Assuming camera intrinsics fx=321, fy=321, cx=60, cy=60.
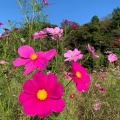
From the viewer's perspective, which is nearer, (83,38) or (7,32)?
(7,32)

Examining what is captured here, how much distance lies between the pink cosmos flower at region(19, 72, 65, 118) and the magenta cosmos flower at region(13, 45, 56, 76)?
0.08 feet

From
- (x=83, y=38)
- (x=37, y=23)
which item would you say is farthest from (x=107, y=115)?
(x=83, y=38)

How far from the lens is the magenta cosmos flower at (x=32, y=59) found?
30.9 inches

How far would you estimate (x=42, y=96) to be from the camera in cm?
77

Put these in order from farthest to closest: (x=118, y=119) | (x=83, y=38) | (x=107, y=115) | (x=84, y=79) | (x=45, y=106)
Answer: (x=83, y=38)
(x=107, y=115)
(x=118, y=119)
(x=84, y=79)
(x=45, y=106)

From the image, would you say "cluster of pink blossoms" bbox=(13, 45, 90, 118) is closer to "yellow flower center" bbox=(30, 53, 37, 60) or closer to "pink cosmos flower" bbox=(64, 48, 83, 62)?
"yellow flower center" bbox=(30, 53, 37, 60)

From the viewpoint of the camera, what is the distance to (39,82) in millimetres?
784

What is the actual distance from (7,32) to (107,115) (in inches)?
46.3

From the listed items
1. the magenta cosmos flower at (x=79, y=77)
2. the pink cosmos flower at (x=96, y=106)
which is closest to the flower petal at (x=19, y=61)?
the magenta cosmos flower at (x=79, y=77)

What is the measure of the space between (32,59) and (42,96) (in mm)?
112

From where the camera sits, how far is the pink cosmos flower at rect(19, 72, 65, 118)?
74 cm

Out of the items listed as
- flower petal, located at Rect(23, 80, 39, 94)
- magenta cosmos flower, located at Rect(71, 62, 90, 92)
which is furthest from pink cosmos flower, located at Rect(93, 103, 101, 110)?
flower petal, located at Rect(23, 80, 39, 94)

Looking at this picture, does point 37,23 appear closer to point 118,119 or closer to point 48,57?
point 118,119

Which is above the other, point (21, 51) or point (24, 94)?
point (21, 51)
